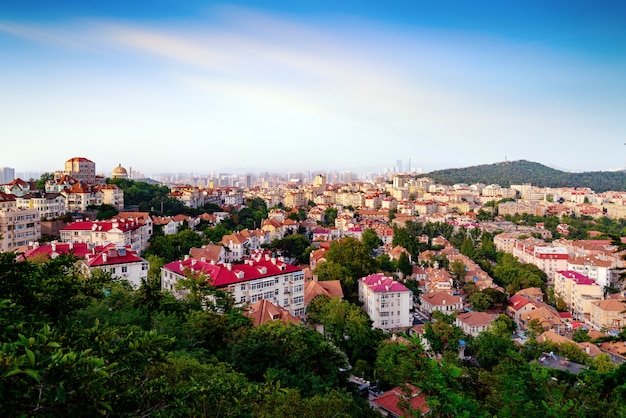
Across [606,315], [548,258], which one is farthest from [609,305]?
[548,258]

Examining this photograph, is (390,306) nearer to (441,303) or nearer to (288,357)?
(441,303)

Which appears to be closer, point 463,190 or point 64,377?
point 64,377

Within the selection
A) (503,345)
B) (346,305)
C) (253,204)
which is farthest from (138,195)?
(503,345)

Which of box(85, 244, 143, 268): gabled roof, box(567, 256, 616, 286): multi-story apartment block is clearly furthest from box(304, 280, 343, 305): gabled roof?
box(567, 256, 616, 286): multi-story apartment block

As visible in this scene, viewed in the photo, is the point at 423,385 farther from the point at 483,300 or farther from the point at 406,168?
the point at 406,168

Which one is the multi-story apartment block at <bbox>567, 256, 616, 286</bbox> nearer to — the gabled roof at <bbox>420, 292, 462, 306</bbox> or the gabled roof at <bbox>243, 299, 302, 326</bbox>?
the gabled roof at <bbox>420, 292, 462, 306</bbox>

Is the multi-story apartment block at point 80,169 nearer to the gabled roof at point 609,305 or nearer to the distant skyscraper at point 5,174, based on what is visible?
the distant skyscraper at point 5,174
